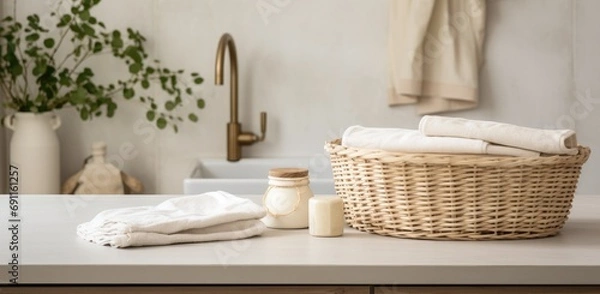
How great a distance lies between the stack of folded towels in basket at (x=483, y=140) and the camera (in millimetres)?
1395

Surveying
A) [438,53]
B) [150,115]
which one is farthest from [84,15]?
[438,53]

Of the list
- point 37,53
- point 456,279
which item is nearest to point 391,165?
point 456,279

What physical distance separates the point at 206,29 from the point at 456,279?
6.88ft

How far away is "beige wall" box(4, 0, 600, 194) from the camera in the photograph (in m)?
3.19

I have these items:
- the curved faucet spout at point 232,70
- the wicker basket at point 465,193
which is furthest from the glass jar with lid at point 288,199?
the curved faucet spout at point 232,70

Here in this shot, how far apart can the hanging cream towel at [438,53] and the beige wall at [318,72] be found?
0.07 meters

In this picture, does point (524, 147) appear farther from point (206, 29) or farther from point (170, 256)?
point (206, 29)

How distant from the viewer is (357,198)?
1478 mm

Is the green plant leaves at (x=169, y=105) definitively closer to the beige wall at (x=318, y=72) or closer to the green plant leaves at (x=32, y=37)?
the beige wall at (x=318, y=72)

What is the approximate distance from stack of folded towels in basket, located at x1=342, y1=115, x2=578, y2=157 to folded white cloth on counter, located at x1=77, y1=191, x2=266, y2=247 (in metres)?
0.25

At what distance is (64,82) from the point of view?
3.07 m

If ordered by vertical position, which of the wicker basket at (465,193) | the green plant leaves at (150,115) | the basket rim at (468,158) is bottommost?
the wicker basket at (465,193)

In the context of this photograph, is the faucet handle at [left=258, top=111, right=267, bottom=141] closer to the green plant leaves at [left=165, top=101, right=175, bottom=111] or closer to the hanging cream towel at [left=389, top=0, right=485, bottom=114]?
the green plant leaves at [left=165, top=101, right=175, bottom=111]

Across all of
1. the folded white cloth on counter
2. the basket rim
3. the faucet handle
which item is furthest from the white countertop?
the faucet handle
